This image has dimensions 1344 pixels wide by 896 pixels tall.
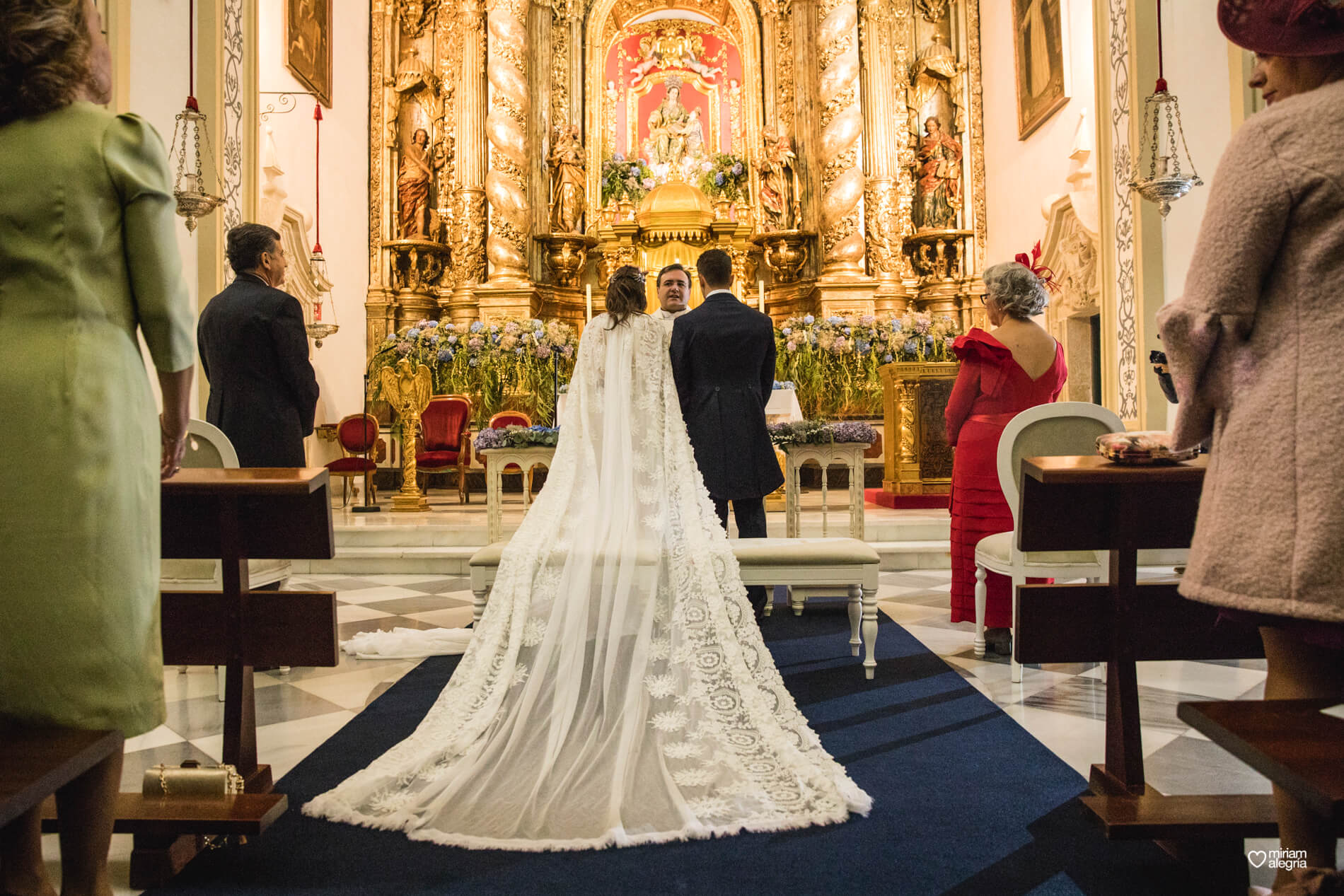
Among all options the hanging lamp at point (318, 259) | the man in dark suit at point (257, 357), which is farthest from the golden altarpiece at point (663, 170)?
the man in dark suit at point (257, 357)

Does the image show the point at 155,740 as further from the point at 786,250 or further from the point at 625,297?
the point at 786,250

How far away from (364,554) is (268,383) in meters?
2.96

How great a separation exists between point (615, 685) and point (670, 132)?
11.2 meters

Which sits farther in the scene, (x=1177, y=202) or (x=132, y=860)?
(x=1177, y=202)

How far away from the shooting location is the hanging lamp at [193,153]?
4953 mm

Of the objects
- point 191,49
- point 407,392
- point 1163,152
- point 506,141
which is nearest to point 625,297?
point 191,49

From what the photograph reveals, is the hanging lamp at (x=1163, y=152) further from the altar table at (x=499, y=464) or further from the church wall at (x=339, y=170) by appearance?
the church wall at (x=339, y=170)

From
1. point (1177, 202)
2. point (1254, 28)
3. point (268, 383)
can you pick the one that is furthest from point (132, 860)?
point (1177, 202)

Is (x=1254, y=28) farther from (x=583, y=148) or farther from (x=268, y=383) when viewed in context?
(x=583, y=148)

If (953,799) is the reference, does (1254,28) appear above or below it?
above

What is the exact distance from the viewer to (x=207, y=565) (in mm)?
3654

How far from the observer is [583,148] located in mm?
12742

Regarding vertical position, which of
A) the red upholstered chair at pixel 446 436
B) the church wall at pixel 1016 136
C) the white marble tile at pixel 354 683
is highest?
the church wall at pixel 1016 136

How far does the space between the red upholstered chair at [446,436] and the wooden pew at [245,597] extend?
6396 millimetres
